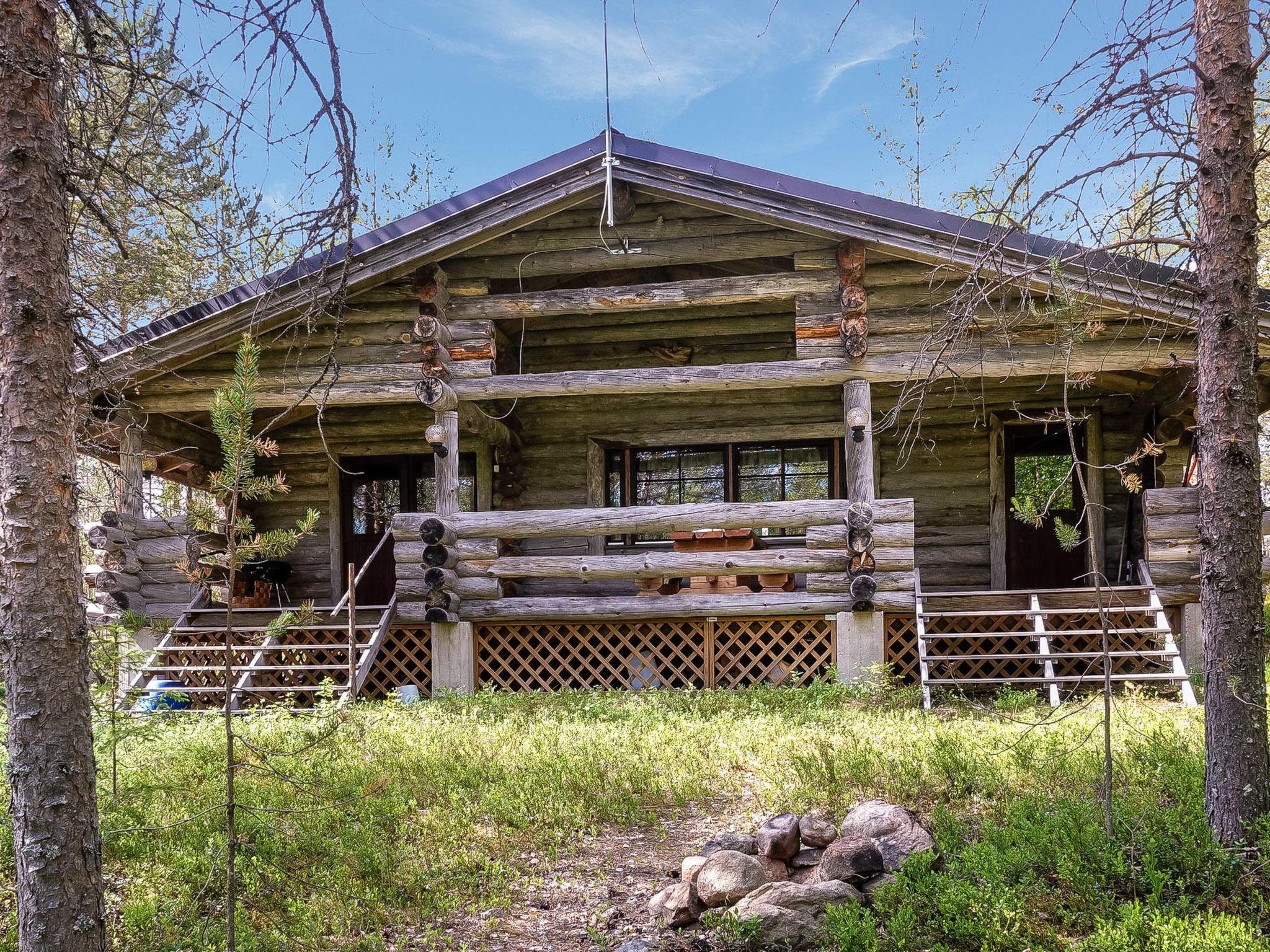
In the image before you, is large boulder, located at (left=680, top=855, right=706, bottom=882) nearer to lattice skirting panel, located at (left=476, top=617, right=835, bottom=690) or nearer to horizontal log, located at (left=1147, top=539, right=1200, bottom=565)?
lattice skirting panel, located at (left=476, top=617, right=835, bottom=690)

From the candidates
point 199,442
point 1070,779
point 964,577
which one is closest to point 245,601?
point 199,442

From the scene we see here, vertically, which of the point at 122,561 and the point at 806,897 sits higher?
the point at 122,561

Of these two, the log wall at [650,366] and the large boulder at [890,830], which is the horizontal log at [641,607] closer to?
the log wall at [650,366]

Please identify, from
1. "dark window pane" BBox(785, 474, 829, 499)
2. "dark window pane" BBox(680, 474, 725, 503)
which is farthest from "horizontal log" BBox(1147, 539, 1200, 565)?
"dark window pane" BBox(680, 474, 725, 503)

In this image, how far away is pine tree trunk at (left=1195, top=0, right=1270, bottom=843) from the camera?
4.36m

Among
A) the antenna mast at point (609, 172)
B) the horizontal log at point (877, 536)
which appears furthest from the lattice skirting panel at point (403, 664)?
the antenna mast at point (609, 172)

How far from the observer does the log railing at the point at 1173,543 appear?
31.3ft

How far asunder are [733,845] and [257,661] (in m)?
6.54

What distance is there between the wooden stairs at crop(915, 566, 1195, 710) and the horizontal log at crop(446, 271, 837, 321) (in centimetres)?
336

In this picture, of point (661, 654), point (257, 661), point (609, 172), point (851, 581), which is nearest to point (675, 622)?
point (661, 654)

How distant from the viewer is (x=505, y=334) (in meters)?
12.6

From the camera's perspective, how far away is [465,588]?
10406 mm

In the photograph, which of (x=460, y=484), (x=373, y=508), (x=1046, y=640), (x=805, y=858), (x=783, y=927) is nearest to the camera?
(x=783, y=927)

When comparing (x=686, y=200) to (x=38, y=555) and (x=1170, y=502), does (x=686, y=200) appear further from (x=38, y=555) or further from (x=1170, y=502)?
(x=38, y=555)
